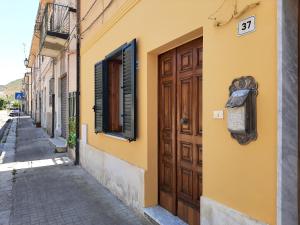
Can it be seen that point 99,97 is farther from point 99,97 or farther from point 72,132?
point 72,132

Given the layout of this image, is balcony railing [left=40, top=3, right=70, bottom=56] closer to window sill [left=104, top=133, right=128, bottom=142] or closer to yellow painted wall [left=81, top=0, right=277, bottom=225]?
window sill [left=104, top=133, right=128, bottom=142]

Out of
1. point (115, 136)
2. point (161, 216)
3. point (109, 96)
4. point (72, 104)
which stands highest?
point (109, 96)

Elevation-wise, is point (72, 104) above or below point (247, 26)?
below

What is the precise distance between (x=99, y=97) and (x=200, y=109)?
3500 millimetres

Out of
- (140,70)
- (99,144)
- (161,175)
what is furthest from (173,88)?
(99,144)

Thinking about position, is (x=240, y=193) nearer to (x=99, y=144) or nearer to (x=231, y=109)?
(x=231, y=109)

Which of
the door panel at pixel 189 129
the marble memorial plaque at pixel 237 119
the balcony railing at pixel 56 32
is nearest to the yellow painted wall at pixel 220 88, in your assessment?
the marble memorial plaque at pixel 237 119

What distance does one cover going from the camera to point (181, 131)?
4078 mm

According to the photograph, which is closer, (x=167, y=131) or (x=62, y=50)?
(x=167, y=131)

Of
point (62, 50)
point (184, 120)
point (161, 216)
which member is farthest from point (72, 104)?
point (184, 120)

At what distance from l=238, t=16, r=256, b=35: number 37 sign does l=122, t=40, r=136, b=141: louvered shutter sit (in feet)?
7.69

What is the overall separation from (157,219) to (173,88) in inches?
69.5

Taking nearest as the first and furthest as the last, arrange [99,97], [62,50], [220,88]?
[220,88] < [99,97] < [62,50]

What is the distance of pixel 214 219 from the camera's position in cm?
314
